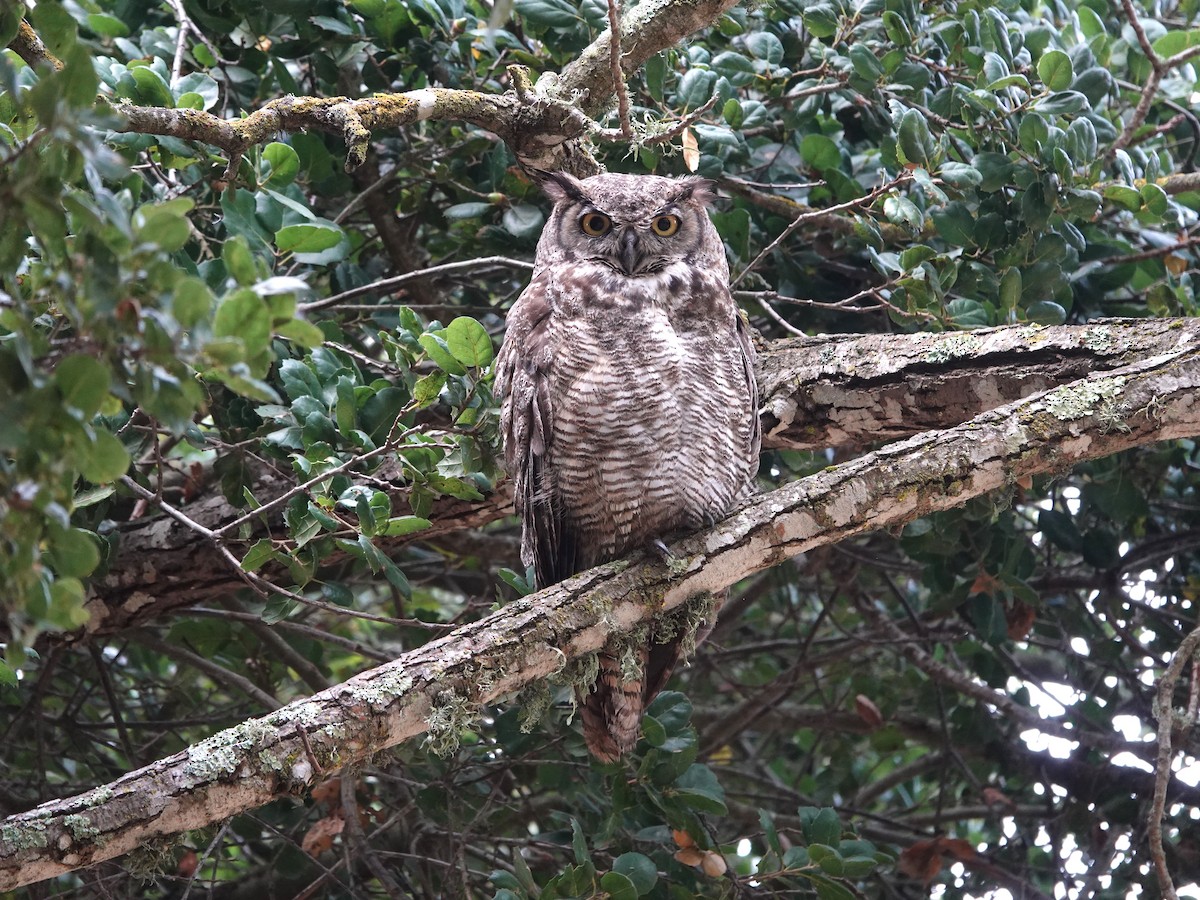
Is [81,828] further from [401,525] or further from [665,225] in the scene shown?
[665,225]

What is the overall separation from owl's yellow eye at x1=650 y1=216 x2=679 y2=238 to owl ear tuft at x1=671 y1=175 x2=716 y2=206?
0.20 feet

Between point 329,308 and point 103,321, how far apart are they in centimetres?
218

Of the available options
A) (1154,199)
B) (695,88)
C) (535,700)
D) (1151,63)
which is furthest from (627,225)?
(1151,63)

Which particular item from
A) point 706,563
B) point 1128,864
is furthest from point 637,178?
point 1128,864

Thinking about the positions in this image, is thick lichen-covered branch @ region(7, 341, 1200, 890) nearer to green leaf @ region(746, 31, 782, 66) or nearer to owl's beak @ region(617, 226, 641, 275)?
owl's beak @ region(617, 226, 641, 275)

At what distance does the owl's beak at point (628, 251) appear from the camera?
9.64 ft

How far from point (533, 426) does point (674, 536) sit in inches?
Result: 17.7

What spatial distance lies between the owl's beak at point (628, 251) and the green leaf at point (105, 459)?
75.3 inches

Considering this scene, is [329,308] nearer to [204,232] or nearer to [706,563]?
[204,232]

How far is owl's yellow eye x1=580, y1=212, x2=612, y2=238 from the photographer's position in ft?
9.81

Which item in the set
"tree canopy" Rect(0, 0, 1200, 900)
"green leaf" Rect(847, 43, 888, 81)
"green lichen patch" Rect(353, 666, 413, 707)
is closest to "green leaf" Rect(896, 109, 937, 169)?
"tree canopy" Rect(0, 0, 1200, 900)

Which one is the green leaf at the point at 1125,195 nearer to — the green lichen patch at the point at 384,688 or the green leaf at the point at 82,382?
the green lichen patch at the point at 384,688

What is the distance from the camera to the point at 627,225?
2986 millimetres

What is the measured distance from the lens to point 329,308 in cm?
326
